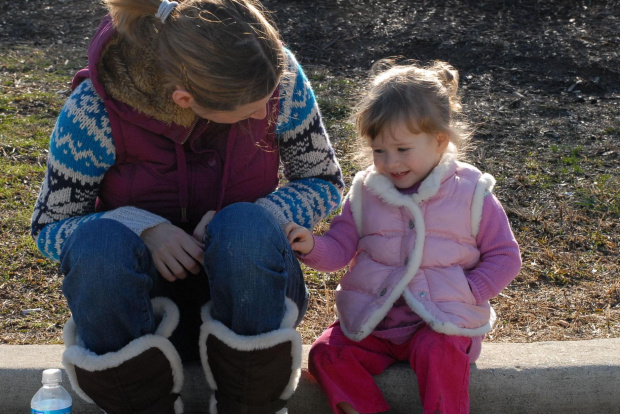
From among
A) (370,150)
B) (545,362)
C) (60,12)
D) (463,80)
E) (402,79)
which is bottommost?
(60,12)

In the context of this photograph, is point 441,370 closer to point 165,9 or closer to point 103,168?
point 103,168

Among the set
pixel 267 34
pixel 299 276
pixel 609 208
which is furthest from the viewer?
pixel 609 208

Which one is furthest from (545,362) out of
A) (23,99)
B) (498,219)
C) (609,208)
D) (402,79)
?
(23,99)

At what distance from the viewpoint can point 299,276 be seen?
7.49ft

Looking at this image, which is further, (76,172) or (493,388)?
(493,388)

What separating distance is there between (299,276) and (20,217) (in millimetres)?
2091

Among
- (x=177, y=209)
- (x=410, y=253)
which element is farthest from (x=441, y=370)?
(x=177, y=209)

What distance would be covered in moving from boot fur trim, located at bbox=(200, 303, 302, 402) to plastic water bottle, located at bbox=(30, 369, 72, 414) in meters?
0.39

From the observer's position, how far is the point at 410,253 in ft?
7.76

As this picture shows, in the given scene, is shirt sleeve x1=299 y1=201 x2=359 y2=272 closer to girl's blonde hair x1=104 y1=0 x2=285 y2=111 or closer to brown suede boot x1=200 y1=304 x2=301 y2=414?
brown suede boot x1=200 y1=304 x2=301 y2=414

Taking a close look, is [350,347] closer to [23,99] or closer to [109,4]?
[109,4]

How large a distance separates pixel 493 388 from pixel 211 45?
51.5 inches

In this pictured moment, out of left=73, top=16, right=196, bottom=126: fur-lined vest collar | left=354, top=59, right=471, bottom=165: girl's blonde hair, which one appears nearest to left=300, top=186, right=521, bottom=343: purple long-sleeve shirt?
left=354, top=59, right=471, bottom=165: girl's blonde hair

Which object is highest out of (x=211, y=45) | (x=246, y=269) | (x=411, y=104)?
(x=211, y=45)
